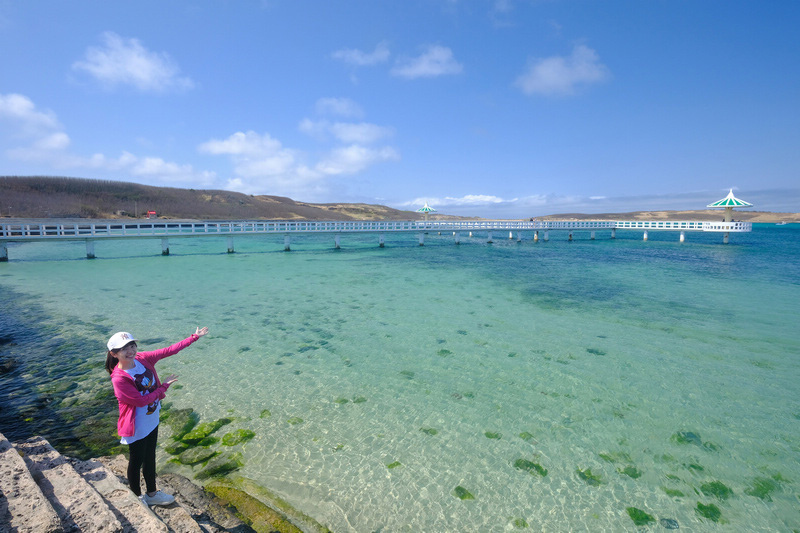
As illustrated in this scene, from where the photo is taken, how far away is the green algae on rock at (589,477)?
4.95 metres

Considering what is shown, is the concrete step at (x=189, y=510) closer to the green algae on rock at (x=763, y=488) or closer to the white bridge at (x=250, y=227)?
the green algae on rock at (x=763, y=488)

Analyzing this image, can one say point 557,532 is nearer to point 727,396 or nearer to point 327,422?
point 327,422

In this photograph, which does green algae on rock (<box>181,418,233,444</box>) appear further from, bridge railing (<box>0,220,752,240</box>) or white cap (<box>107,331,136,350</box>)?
bridge railing (<box>0,220,752,240</box>)

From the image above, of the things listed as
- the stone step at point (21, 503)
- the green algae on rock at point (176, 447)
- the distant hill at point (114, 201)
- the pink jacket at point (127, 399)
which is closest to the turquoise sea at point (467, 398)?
the green algae on rock at point (176, 447)

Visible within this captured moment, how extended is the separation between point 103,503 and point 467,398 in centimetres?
557

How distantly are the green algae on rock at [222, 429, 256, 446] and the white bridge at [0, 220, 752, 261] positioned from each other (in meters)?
26.5

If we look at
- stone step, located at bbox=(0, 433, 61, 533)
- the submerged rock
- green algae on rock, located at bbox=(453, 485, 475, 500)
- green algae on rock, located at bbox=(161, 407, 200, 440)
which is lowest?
the submerged rock

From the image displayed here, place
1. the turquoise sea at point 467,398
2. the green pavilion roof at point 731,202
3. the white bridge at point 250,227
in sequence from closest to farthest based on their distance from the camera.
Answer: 1. the turquoise sea at point 467,398
2. the white bridge at point 250,227
3. the green pavilion roof at point 731,202

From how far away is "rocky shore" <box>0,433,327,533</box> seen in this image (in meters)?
2.96

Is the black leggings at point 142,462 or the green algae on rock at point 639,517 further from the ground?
the black leggings at point 142,462

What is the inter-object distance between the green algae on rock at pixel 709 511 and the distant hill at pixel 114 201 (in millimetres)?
97605

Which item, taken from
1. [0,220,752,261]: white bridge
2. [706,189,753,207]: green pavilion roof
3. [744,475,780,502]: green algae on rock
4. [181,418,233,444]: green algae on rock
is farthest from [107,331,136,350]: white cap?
[706,189,753,207]: green pavilion roof

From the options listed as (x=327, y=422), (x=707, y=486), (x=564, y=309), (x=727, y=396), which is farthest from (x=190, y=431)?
(x=564, y=309)

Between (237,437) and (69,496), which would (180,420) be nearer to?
(237,437)
